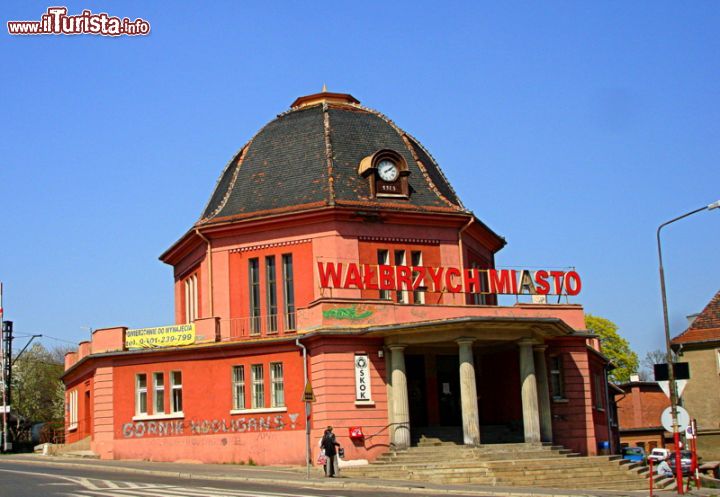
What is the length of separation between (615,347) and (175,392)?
58.5 m

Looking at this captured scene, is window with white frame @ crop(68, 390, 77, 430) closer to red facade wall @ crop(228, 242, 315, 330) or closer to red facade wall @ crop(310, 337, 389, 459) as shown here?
red facade wall @ crop(228, 242, 315, 330)

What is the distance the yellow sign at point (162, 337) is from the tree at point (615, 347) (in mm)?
56154

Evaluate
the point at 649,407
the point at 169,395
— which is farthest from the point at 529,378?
the point at 649,407

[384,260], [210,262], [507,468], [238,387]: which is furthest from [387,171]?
[507,468]

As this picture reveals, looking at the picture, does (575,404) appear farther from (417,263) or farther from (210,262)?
(210,262)

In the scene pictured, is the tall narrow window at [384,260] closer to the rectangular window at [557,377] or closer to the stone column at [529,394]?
the stone column at [529,394]

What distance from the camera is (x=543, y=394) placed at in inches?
1422

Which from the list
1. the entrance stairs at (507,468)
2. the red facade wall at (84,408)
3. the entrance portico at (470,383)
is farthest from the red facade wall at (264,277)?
the entrance stairs at (507,468)

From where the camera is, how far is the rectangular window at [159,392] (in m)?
37.8

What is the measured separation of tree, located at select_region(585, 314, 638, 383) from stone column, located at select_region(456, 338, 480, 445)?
184 feet

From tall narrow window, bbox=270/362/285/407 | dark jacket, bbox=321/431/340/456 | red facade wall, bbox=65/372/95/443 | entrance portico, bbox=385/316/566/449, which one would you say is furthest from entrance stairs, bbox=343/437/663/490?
red facade wall, bbox=65/372/95/443

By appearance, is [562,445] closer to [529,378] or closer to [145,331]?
[529,378]

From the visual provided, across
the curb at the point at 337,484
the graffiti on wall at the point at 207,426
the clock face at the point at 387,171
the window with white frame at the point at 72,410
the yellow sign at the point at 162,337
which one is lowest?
the curb at the point at 337,484

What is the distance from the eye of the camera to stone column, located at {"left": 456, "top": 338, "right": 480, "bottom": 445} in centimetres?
3259
